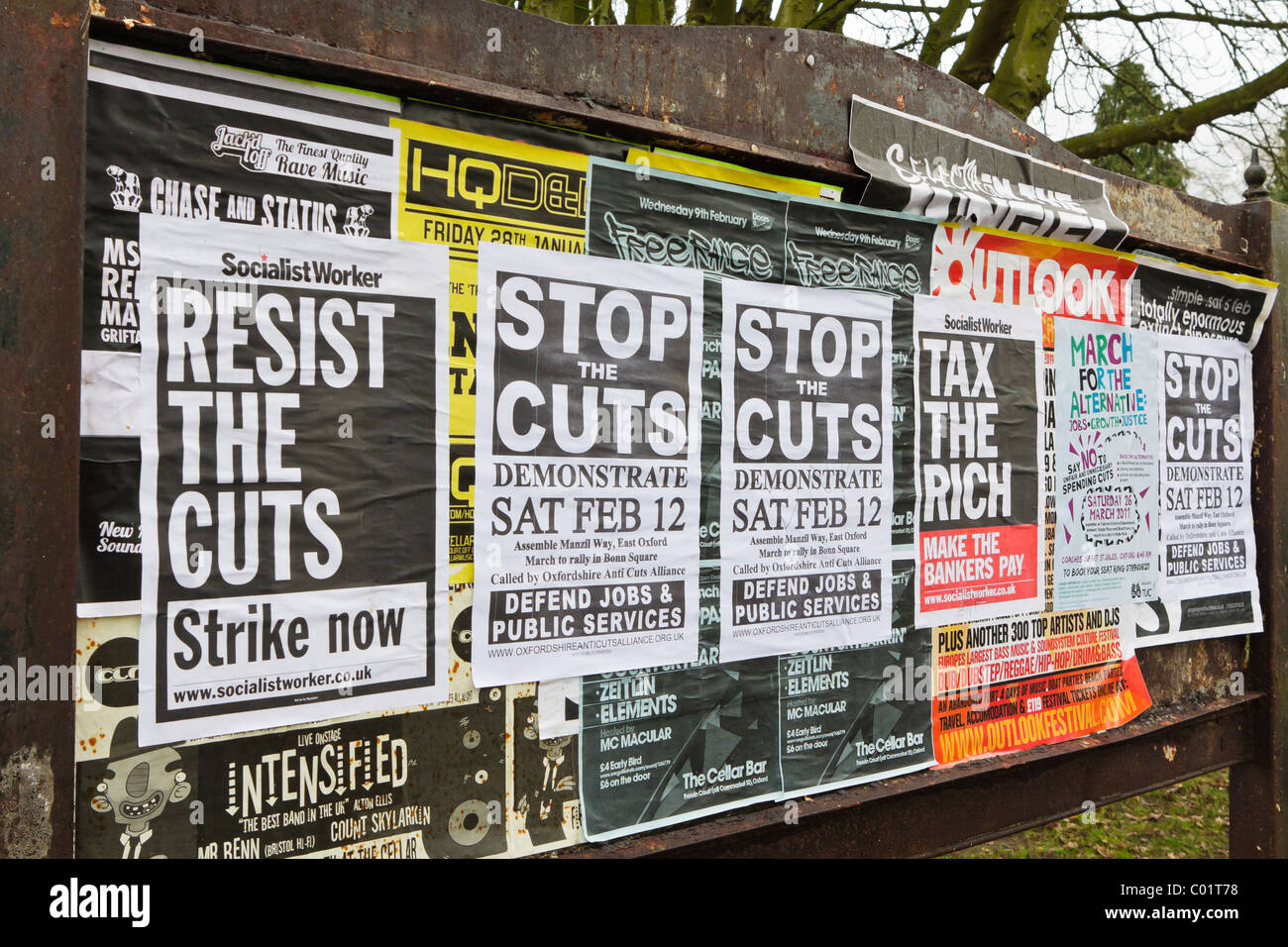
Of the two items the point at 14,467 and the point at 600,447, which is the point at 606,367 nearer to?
the point at 600,447

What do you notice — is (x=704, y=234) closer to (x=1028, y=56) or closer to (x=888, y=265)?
(x=888, y=265)

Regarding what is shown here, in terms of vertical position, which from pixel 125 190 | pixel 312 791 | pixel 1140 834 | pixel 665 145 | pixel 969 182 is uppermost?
pixel 969 182

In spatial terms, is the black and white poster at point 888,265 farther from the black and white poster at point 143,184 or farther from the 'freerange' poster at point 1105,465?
the black and white poster at point 143,184

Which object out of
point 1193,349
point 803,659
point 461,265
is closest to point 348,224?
point 461,265

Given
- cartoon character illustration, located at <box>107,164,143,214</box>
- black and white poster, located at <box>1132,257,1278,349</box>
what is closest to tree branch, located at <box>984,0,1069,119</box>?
black and white poster, located at <box>1132,257,1278,349</box>

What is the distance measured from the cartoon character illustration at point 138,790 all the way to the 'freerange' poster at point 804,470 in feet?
4.92

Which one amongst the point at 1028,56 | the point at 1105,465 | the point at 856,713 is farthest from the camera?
the point at 1028,56

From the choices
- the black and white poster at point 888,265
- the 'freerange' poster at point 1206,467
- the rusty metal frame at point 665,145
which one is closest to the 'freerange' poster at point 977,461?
the black and white poster at point 888,265

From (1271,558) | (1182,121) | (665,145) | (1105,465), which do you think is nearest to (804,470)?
(665,145)

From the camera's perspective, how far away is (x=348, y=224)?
7.27ft

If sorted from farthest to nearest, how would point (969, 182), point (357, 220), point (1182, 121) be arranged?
point (1182, 121)
point (969, 182)
point (357, 220)

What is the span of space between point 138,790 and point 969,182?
3204 millimetres

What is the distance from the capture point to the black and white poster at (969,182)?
3.17 m

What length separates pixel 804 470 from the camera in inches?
116
